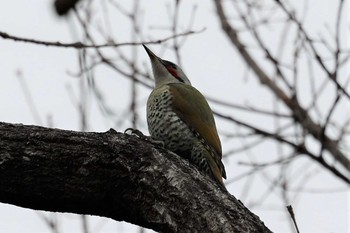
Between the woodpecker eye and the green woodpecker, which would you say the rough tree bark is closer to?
the green woodpecker

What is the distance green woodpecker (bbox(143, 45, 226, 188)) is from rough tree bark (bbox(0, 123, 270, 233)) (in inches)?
54.6

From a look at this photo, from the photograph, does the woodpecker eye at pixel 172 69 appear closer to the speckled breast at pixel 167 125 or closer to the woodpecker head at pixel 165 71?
the woodpecker head at pixel 165 71

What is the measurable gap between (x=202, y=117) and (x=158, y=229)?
2095mm

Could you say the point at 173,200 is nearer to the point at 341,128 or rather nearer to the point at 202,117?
the point at 202,117

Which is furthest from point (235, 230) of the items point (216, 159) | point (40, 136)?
point (216, 159)

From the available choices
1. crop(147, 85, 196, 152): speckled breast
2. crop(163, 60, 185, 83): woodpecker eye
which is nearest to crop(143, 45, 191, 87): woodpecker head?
crop(163, 60, 185, 83): woodpecker eye

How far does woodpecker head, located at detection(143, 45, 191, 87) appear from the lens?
564 cm

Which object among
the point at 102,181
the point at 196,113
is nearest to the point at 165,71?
the point at 196,113

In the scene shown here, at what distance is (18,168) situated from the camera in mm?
2965

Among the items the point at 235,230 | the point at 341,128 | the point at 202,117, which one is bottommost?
the point at 235,230

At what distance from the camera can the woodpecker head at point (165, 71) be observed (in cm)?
564

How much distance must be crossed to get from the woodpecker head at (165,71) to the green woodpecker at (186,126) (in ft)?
1.28

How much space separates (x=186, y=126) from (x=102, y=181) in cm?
183

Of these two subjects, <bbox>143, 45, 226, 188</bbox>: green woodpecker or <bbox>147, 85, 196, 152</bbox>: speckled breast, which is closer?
<bbox>143, 45, 226, 188</bbox>: green woodpecker
